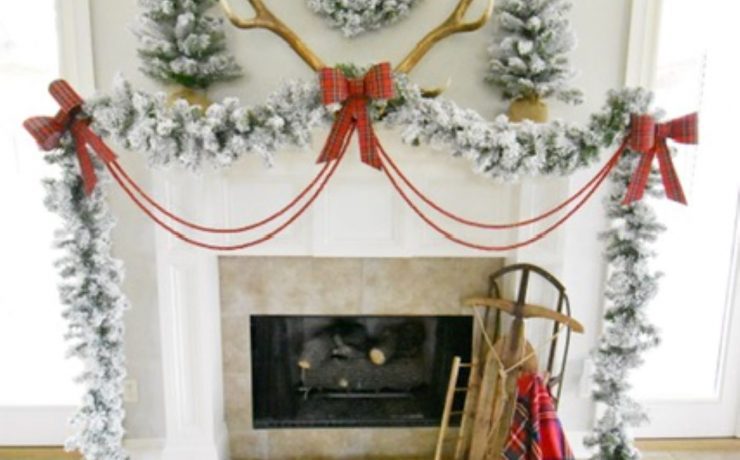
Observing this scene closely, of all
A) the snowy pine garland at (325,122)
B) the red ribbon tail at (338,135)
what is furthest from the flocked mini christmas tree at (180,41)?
the red ribbon tail at (338,135)

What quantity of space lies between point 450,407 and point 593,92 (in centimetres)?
147

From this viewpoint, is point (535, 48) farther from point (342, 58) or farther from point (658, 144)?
point (342, 58)

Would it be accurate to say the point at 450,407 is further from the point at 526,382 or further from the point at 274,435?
the point at 274,435

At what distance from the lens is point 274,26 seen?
1.90 meters

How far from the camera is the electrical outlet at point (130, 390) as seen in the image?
226 centimetres

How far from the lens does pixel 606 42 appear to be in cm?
206

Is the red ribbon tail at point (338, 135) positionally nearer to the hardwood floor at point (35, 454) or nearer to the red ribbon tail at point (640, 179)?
the red ribbon tail at point (640, 179)

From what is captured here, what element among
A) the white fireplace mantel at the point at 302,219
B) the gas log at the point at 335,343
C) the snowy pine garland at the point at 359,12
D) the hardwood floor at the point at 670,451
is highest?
the snowy pine garland at the point at 359,12

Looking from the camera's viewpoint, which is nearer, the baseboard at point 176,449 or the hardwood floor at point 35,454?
the baseboard at point 176,449

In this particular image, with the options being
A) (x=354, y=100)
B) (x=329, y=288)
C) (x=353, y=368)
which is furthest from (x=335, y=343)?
(x=354, y=100)

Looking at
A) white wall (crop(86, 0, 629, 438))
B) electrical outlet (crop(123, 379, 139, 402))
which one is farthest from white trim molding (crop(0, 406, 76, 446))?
white wall (crop(86, 0, 629, 438))

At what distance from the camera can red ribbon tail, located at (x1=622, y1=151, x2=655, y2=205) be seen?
1.83m

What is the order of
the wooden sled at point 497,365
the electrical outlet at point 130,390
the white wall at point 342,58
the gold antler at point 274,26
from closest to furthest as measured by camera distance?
the gold antler at point 274,26, the white wall at point 342,58, the wooden sled at point 497,365, the electrical outlet at point 130,390

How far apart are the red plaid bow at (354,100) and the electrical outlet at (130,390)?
4.36ft
